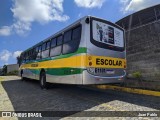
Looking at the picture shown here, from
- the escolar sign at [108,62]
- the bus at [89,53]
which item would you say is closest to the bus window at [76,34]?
the bus at [89,53]

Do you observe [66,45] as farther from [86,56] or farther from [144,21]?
[144,21]

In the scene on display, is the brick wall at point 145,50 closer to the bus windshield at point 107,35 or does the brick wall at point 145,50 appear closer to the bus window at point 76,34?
the bus windshield at point 107,35

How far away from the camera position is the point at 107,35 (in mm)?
8961

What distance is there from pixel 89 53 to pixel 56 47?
3299 mm

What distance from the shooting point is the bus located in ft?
26.3

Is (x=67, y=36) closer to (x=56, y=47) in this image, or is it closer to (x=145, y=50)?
(x=56, y=47)

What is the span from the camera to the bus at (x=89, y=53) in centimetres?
803

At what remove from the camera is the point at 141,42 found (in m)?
12.4

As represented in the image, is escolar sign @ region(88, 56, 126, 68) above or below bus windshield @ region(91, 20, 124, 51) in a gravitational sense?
below

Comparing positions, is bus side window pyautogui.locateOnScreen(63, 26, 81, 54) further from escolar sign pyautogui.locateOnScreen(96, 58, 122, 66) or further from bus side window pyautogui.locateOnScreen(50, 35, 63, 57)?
escolar sign pyautogui.locateOnScreen(96, 58, 122, 66)

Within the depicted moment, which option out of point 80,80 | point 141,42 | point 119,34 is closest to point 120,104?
point 80,80

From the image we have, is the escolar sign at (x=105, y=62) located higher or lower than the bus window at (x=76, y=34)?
lower

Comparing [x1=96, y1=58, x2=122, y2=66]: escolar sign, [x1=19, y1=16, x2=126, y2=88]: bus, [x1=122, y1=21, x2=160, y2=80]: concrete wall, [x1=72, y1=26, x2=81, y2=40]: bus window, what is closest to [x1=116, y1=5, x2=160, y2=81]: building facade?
[x1=122, y1=21, x2=160, y2=80]: concrete wall

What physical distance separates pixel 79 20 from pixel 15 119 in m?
4.42
